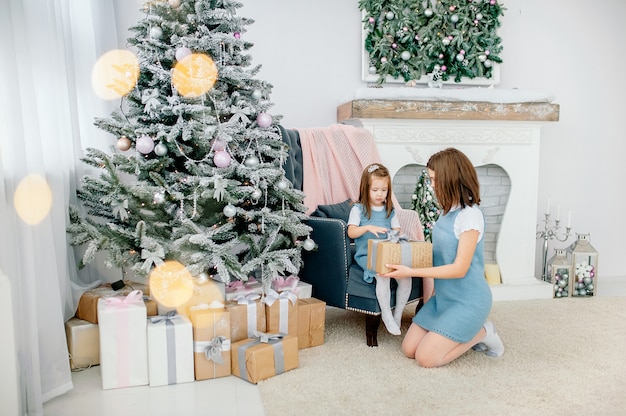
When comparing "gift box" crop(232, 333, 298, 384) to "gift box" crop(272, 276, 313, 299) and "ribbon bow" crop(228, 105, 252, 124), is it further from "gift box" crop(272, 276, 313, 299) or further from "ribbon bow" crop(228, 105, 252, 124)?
"ribbon bow" crop(228, 105, 252, 124)

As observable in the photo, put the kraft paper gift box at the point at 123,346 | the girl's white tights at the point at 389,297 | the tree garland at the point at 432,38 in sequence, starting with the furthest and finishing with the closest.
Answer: the tree garland at the point at 432,38 → the girl's white tights at the point at 389,297 → the kraft paper gift box at the point at 123,346

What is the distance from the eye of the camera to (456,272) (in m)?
2.44

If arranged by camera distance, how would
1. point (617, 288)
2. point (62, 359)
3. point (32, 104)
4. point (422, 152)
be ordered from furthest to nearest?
point (617, 288), point (422, 152), point (62, 359), point (32, 104)

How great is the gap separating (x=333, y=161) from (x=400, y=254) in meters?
1.05

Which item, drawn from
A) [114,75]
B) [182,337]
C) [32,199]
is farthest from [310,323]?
[114,75]

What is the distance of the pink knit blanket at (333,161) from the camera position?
3348 mm

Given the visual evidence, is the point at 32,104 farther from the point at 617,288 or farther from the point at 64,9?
the point at 617,288

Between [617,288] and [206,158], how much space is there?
343 cm

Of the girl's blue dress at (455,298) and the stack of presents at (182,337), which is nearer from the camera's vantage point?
the stack of presents at (182,337)

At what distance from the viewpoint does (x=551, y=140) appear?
4488 millimetres

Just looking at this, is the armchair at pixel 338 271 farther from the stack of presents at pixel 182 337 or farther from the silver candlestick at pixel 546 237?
the silver candlestick at pixel 546 237

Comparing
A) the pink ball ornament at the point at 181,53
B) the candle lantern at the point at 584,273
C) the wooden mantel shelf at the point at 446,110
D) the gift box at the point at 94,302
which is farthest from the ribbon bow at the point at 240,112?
the candle lantern at the point at 584,273

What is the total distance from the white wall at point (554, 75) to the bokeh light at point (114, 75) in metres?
1.10

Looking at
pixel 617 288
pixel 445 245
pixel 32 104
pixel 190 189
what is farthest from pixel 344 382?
pixel 617 288
